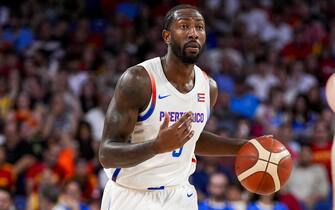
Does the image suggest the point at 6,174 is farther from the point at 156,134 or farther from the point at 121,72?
the point at 156,134

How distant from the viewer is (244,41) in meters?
13.5

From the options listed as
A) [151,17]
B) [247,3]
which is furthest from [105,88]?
[247,3]

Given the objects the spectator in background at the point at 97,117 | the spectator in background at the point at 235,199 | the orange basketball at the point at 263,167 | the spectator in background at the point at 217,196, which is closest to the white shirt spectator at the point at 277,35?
the spectator in background at the point at 97,117

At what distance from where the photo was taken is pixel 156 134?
195 inches

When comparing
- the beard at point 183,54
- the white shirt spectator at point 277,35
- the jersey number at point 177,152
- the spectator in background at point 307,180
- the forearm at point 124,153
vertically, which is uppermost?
the beard at point 183,54

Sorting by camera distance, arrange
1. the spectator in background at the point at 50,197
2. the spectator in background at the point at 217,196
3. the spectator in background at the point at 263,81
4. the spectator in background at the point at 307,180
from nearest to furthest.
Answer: the spectator in background at the point at 50,197
the spectator in background at the point at 217,196
the spectator in background at the point at 307,180
the spectator in background at the point at 263,81

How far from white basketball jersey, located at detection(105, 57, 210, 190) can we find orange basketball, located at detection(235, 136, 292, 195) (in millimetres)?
419

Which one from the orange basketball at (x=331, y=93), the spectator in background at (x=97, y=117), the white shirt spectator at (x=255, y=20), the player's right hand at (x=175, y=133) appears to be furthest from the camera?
the white shirt spectator at (x=255, y=20)

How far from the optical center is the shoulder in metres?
4.76

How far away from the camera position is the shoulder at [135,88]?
15.6 ft

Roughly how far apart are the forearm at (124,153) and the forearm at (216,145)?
1.04 meters

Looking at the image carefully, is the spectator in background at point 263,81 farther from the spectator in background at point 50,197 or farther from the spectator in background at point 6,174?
the spectator in background at point 50,197

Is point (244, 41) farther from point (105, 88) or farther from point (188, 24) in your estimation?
point (188, 24)

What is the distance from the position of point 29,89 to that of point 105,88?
1.16 m
